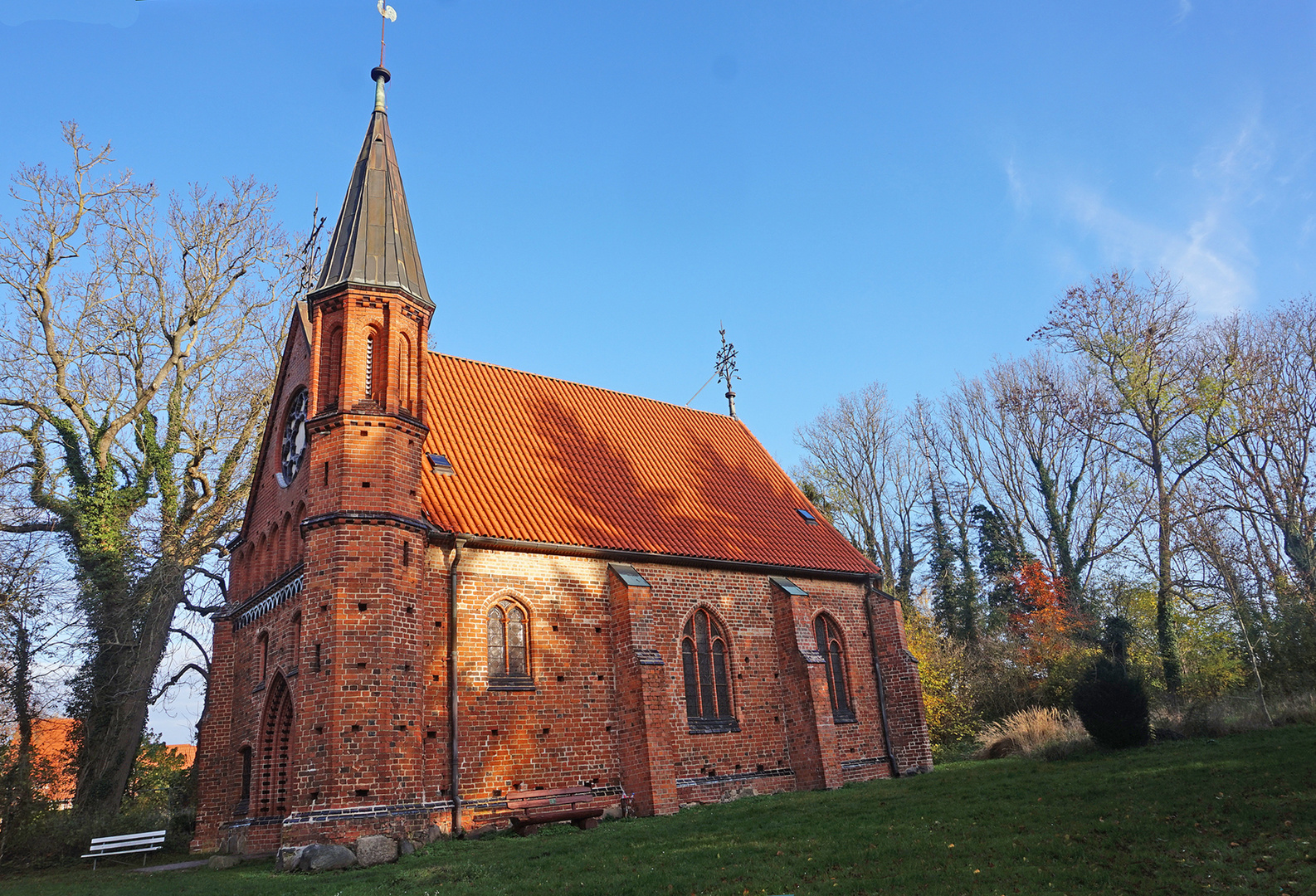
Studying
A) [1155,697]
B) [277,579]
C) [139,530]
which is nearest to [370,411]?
[277,579]

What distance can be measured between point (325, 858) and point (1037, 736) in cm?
1341

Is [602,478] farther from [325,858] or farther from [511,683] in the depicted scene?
[325,858]

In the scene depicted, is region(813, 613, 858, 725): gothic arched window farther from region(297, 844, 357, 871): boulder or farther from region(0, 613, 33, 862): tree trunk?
region(0, 613, 33, 862): tree trunk

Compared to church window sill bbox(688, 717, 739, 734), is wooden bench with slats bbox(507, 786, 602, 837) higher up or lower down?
lower down

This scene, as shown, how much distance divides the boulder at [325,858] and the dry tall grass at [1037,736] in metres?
11.8

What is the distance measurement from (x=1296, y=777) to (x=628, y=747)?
9.36 meters

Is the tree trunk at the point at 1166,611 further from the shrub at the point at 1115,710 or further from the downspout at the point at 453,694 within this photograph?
the downspout at the point at 453,694

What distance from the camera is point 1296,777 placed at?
34.6ft

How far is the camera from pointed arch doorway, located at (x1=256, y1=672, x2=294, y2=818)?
561 inches

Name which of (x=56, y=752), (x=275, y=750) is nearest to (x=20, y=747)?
(x=56, y=752)

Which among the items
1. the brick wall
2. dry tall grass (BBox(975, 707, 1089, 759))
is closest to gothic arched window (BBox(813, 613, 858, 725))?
the brick wall

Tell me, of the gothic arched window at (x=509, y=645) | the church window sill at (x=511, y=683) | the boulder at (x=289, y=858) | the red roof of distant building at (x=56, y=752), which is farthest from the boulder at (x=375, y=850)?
the red roof of distant building at (x=56, y=752)

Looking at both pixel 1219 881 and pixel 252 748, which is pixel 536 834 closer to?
pixel 252 748

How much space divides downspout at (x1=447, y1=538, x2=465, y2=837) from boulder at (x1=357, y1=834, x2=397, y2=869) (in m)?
1.36
